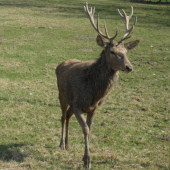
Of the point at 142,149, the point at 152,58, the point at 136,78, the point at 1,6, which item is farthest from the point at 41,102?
the point at 1,6

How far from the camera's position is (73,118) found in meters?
7.78

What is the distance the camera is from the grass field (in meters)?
5.75

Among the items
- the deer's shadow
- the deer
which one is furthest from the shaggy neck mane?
the deer's shadow

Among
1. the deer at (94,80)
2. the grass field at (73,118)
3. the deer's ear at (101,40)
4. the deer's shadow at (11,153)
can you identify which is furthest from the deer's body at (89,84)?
the deer's shadow at (11,153)

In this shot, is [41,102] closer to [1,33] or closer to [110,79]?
[110,79]

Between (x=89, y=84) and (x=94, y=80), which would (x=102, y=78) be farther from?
(x=89, y=84)

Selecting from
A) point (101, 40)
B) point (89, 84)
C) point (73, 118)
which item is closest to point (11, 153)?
point (89, 84)

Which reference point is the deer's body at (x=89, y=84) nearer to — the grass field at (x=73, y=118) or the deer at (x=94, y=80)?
the deer at (x=94, y=80)

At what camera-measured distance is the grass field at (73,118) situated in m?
5.75

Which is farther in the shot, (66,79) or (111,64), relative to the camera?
(66,79)

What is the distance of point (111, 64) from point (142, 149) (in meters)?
1.92

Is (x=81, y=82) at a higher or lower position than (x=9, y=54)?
higher

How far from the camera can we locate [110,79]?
558cm

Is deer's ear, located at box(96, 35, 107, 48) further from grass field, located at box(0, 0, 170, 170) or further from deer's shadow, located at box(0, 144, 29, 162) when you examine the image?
deer's shadow, located at box(0, 144, 29, 162)
